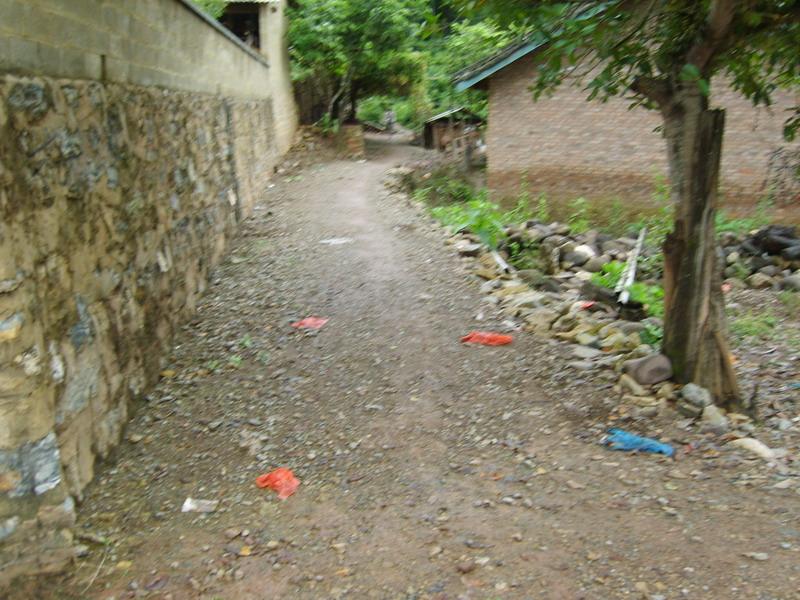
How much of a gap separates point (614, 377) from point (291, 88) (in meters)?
16.4

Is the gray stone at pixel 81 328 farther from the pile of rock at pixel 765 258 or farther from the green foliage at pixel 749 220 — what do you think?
the green foliage at pixel 749 220

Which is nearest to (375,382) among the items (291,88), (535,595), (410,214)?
(535,595)

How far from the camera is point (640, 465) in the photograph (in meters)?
4.55

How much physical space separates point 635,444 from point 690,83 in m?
2.69

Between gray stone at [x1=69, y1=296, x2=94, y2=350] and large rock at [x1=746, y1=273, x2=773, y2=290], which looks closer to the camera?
gray stone at [x1=69, y1=296, x2=94, y2=350]

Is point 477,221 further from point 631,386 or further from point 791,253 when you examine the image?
point 631,386

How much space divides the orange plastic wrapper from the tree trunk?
3.22 m

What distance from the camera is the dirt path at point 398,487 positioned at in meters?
3.37

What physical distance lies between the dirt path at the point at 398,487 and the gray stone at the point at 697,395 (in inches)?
26.1

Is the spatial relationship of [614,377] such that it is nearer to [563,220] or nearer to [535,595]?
[535,595]

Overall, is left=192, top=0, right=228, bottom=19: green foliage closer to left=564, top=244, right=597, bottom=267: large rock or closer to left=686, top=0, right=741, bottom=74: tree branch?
left=564, top=244, right=597, bottom=267: large rock

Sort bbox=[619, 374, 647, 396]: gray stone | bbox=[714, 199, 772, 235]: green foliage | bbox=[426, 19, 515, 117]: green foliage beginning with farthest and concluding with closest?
bbox=[426, 19, 515, 117]: green foliage < bbox=[714, 199, 772, 235]: green foliage < bbox=[619, 374, 647, 396]: gray stone

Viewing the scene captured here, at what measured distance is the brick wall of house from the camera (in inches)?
523

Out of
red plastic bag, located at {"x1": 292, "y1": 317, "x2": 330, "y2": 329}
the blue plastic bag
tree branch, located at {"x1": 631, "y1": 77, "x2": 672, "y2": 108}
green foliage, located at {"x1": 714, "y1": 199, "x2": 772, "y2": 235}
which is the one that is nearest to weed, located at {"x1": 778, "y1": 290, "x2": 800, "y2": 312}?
green foliage, located at {"x1": 714, "y1": 199, "x2": 772, "y2": 235}
